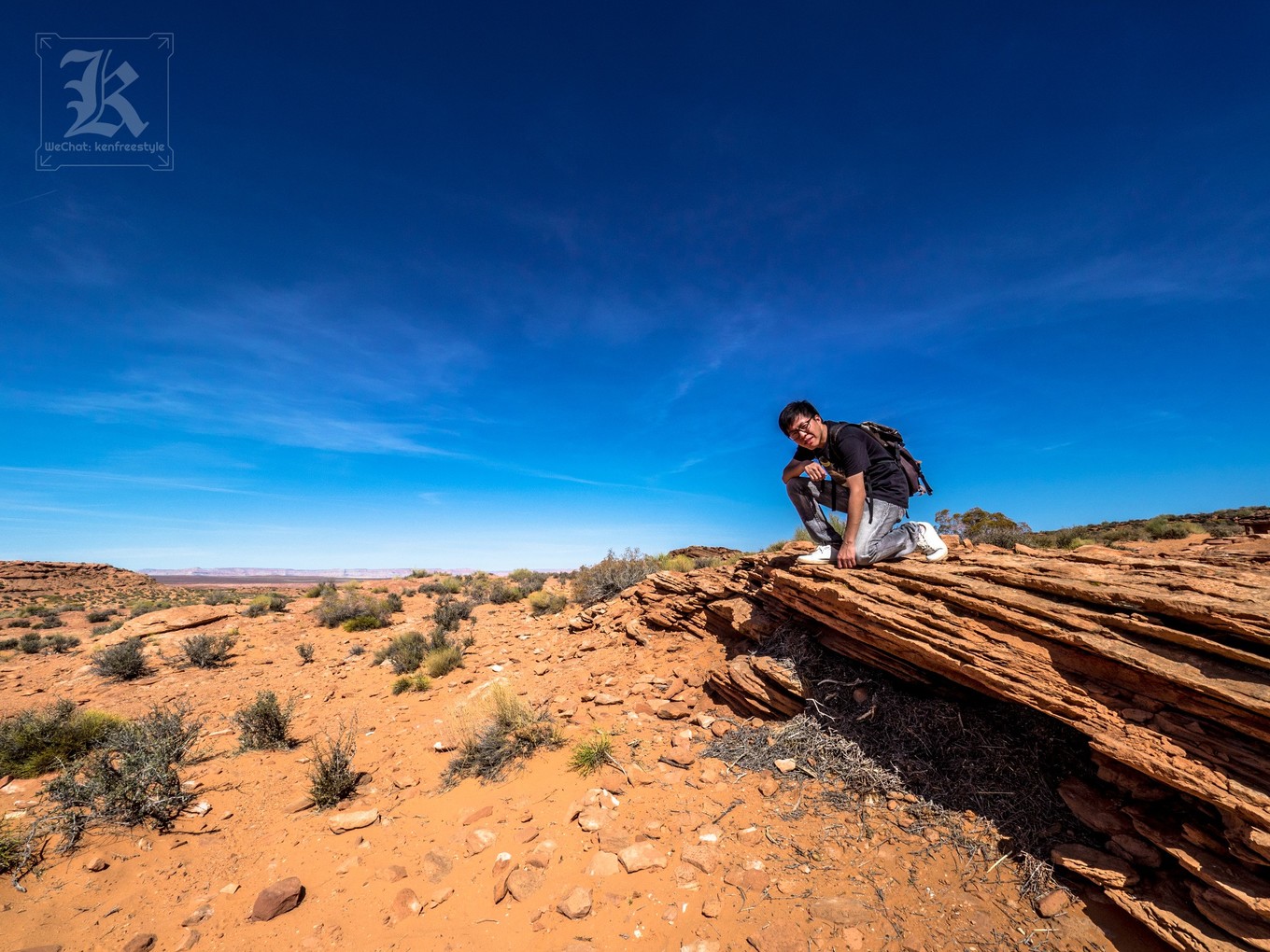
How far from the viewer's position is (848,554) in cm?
529

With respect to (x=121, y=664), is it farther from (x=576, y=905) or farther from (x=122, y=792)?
(x=576, y=905)

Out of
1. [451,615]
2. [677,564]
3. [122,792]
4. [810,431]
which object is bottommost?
[122,792]

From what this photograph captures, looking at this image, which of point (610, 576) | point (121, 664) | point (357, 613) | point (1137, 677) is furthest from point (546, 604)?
point (1137, 677)

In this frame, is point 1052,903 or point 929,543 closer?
point 1052,903

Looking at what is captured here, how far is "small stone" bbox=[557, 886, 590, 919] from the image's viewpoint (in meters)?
3.39

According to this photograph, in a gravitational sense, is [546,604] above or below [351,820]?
above

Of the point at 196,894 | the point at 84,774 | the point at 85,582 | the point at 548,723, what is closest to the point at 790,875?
the point at 548,723

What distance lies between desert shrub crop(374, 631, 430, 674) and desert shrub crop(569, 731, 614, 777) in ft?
18.9

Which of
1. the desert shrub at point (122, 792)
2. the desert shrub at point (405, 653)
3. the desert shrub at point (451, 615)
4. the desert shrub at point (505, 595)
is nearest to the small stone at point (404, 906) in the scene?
the desert shrub at point (122, 792)

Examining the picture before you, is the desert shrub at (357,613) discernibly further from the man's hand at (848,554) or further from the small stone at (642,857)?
the man's hand at (848,554)

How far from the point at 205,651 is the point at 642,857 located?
508 inches

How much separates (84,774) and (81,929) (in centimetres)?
305

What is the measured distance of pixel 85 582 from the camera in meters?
38.5

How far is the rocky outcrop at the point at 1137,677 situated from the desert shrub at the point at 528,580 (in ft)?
46.7
